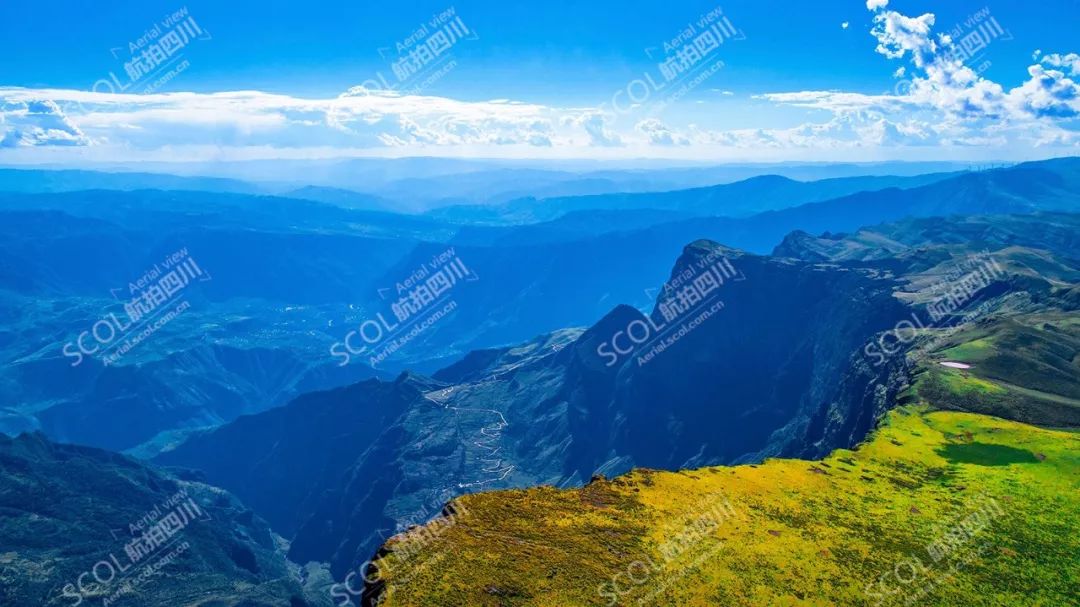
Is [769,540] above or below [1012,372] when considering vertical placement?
above

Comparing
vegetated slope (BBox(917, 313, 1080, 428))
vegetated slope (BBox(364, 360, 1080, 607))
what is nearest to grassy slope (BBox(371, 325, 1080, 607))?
vegetated slope (BBox(364, 360, 1080, 607))

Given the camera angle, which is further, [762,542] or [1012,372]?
[1012,372]

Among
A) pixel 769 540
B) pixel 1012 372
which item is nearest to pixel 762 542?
pixel 769 540

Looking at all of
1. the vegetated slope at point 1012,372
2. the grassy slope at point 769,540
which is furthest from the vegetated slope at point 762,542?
the vegetated slope at point 1012,372

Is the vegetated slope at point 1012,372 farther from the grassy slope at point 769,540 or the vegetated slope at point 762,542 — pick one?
the vegetated slope at point 762,542

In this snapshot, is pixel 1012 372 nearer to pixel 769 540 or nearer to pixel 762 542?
pixel 769 540

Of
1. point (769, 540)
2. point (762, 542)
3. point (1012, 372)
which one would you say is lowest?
point (1012, 372)
